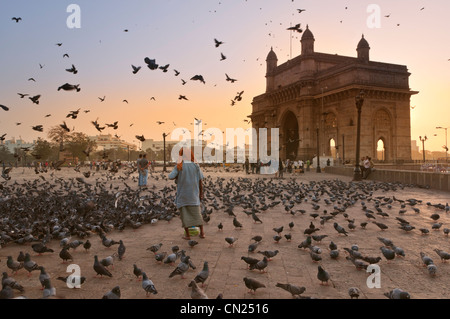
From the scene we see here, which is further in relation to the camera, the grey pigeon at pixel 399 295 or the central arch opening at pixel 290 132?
the central arch opening at pixel 290 132

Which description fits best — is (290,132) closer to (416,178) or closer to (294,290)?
(416,178)

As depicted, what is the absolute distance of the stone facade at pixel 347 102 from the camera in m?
42.1

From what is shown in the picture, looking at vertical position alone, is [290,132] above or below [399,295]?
above

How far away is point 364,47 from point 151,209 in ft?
149

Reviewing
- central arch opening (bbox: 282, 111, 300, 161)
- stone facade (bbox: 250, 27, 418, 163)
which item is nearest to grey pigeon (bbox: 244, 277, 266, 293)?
stone facade (bbox: 250, 27, 418, 163)

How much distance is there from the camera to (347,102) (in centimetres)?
4322

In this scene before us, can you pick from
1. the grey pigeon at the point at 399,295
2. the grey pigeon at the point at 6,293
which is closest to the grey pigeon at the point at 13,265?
the grey pigeon at the point at 6,293

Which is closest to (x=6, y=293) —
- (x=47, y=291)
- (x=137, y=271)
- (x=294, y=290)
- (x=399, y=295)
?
(x=47, y=291)

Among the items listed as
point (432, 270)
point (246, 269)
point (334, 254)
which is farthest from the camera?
point (334, 254)

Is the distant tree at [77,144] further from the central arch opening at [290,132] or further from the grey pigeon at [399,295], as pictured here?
the grey pigeon at [399,295]

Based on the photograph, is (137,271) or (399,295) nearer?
(399,295)

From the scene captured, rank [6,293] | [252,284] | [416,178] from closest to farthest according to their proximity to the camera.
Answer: [6,293]
[252,284]
[416,178]

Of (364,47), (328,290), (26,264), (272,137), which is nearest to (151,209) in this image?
(26,264)
